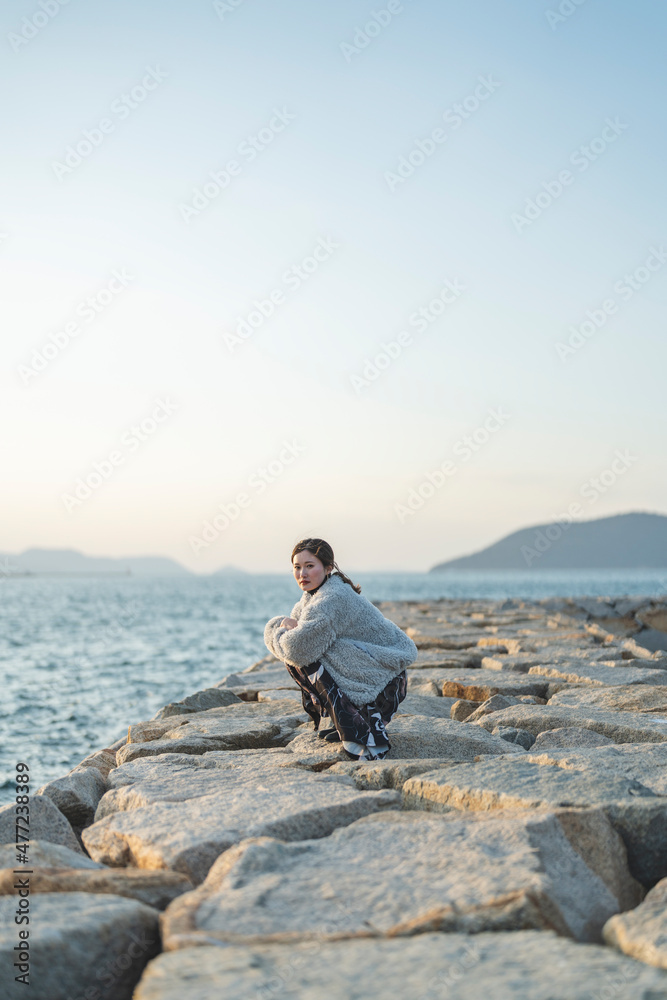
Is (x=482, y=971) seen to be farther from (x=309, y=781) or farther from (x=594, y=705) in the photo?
(x=594, y=705)

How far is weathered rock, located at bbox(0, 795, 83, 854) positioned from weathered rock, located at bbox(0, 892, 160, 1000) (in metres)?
0.82

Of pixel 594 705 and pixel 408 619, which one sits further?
pixel 408 619

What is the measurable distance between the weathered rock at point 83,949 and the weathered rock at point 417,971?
192 mm

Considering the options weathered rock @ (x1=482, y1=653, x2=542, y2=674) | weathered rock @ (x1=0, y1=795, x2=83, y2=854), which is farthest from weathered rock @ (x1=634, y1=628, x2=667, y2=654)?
weathered rock @ (x1=0, y1=795, x2=83, y2=854)

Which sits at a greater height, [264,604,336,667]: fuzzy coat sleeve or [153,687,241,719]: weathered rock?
[264,604,336,667]: fuzzy coat sleeve

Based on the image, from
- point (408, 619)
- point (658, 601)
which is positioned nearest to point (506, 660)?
point (408, 619)

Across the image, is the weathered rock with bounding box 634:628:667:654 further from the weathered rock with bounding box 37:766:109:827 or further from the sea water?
the weathered rock with bounding box 37:766:109:827

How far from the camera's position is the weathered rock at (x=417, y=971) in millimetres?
1418

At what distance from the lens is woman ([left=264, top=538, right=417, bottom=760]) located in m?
3.44

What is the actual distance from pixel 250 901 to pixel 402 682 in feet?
6.13

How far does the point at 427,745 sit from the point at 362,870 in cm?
148

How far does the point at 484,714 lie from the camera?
4125 mm

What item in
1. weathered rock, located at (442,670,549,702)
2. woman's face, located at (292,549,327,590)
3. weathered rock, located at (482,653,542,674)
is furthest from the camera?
weathered rock, located at (482,653,542,674)

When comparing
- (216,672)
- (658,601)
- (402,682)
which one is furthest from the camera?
(658,601)
